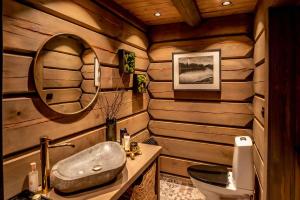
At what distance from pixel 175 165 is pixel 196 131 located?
0.64 m

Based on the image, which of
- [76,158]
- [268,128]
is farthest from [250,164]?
[76,158]

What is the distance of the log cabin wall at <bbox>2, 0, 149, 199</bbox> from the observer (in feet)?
3.87

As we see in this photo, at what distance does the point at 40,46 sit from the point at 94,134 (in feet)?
3.09

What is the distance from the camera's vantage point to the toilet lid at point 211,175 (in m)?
1.94

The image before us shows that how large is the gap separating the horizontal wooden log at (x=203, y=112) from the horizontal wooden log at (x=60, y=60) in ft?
5.35

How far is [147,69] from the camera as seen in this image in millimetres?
3143

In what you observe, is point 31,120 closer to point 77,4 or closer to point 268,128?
point 77,4

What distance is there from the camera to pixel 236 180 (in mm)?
1886

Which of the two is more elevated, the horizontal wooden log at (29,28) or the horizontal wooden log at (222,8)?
the horizontal wooden log at (222,8)

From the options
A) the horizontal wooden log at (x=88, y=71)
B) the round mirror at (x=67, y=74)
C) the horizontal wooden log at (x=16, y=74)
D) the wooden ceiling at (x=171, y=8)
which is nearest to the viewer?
the horizontal wooden log at (x=16, y=74)

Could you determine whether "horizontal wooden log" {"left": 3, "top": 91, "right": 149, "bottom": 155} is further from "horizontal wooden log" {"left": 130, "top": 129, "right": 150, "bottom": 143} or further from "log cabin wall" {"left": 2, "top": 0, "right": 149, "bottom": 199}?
"horizontal wooden log" {"left": 130, "top": 129, "right": 150, "bottom": 143}

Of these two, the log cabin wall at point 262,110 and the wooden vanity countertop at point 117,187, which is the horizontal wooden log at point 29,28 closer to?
the wooden vanity countertop at point 117,187

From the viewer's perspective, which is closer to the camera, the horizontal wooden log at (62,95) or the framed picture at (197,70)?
the horizontal wooden log at (62,95)

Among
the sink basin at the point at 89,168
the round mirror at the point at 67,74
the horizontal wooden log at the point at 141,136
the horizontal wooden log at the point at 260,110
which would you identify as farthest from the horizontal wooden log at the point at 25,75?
the horizontal wooden log at the point at 260,110
